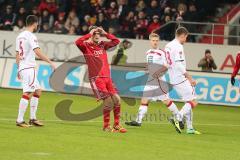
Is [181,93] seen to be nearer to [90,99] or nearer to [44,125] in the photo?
[44,125]

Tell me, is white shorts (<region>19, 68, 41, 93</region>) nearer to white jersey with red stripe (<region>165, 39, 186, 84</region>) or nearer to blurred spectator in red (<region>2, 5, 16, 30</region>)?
white jersey with red stripe (<region>165, 39, 186, 84</region>)

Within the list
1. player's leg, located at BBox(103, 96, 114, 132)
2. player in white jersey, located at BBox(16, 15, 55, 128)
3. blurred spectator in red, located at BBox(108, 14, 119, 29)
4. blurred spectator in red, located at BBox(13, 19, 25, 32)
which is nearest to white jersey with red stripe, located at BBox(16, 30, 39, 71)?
player in white jersey, located at BBox(16, 15, 55, 128)

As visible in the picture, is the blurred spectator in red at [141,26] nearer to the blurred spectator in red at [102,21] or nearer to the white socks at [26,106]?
the blurred spectator in red at [102,21]

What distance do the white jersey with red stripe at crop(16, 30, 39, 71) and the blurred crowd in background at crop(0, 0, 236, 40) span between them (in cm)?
1527

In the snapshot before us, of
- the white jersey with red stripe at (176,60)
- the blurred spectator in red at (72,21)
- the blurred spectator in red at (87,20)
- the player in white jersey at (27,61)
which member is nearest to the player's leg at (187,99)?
the white jersey with red stripe at (176,60)

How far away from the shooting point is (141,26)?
104 ft

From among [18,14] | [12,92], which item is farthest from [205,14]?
[12,92]

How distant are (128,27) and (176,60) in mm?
15810

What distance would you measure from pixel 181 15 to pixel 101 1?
4065 mm

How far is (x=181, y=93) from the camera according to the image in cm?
1675

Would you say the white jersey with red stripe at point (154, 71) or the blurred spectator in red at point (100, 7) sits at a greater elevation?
the blurred spectator in red at point (100, 7)

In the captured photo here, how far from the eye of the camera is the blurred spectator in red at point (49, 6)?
33750 millimetres

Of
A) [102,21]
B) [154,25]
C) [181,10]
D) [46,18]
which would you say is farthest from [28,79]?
[46,18]

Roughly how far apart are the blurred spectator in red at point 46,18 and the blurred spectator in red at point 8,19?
1.33 m
